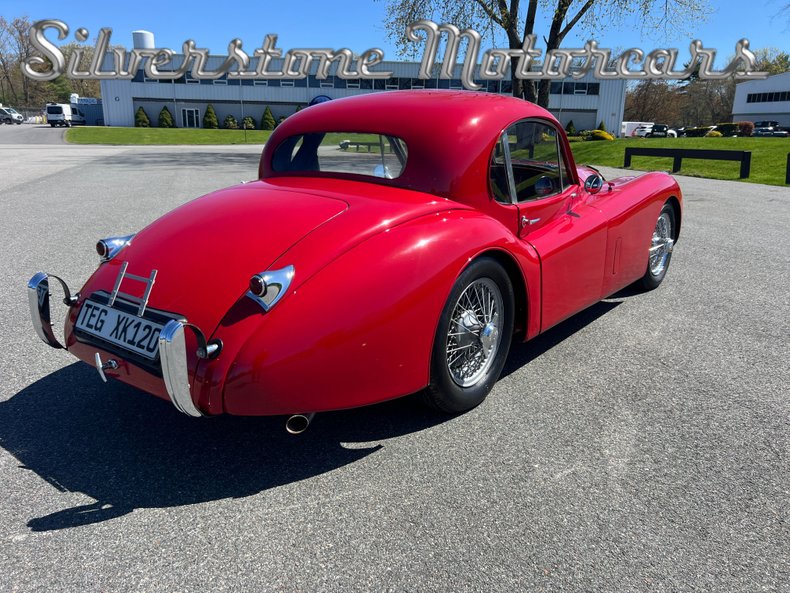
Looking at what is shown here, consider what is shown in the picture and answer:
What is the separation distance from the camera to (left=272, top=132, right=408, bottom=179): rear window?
331cm

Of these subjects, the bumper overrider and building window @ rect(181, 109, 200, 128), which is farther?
building window @ rect(181, 109, 200, 128)

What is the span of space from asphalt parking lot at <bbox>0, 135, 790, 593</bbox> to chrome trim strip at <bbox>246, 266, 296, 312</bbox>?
28.9 inches

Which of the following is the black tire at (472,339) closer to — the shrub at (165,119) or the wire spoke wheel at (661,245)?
the wire spoke wheel at (661,245)

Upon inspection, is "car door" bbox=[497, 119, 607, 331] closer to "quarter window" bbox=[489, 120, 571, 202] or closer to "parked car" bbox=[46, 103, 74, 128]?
"quarter window" bbox=[489, 120, 571, 202]

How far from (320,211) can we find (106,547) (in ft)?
5.16

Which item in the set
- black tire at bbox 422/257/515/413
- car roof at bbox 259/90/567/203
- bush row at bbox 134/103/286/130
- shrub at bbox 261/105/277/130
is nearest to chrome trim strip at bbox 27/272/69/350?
car roof at bbox 259/90/567/203

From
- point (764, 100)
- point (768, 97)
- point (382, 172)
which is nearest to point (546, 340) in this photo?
point (382, 172)

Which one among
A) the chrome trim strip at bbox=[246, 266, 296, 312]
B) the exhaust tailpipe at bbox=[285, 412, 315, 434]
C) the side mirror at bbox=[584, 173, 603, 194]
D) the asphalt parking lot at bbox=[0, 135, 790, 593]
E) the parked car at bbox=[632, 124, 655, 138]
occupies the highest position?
the parked car at bbox=[632, 124, 655, 138]

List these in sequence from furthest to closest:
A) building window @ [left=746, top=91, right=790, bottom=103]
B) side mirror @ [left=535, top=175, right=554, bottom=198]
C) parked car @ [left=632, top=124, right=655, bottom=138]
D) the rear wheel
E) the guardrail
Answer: building window @ [left=746, top=91, right=790, bottom=103], parked car @ [left=632, top=124, right=655, bottom=138], the guardrail, the rear wheel, side mirror @ [left=535, top=175, right=554, bottom=198]

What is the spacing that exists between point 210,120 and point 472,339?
58.1m

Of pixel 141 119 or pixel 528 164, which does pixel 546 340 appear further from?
pixel 141 119

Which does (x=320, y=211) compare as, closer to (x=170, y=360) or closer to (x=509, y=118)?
(x=170, y=360)

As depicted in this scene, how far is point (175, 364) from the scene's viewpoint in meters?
2.21

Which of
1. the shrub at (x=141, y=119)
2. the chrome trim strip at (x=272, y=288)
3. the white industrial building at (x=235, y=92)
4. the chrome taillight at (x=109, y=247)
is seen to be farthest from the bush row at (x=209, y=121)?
the chrome trim strip at (x=272, y=288)
